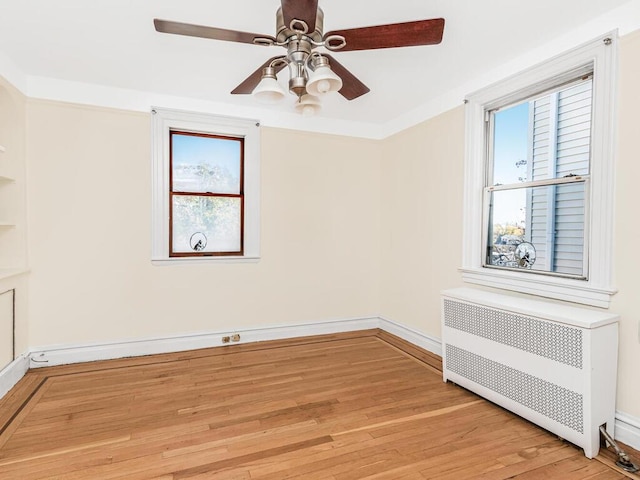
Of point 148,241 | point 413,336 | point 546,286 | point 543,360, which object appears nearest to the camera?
point 543,360

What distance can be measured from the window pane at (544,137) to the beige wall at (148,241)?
5.60 ft

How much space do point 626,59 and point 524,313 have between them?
1613mm

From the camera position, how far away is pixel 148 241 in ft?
11.4

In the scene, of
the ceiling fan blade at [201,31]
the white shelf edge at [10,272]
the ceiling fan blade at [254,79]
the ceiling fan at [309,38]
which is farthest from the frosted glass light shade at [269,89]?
the white shelf edge at [10,272]

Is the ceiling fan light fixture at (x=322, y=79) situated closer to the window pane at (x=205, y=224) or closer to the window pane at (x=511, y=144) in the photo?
the window pane at (x=511, y=144)

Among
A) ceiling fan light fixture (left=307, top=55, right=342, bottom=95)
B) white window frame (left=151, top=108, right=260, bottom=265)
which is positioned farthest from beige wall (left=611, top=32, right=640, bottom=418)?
A: white window frame (left=151, top=108, right=260, bottom=265)

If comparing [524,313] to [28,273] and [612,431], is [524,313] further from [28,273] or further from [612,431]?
[28,273]

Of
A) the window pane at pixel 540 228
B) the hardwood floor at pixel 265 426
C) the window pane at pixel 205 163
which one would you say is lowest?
the hardwood floor at pixel 265 426

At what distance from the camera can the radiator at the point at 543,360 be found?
78.0 inches

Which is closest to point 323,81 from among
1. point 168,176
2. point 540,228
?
point 540,228

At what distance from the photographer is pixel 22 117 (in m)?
3.02

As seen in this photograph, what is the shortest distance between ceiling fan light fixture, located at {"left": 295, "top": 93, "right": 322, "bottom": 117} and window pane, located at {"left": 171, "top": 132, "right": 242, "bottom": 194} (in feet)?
5.66

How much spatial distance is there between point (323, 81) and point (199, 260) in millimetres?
2423

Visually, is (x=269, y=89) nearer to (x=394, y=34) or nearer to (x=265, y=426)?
(x=394, y=34)
